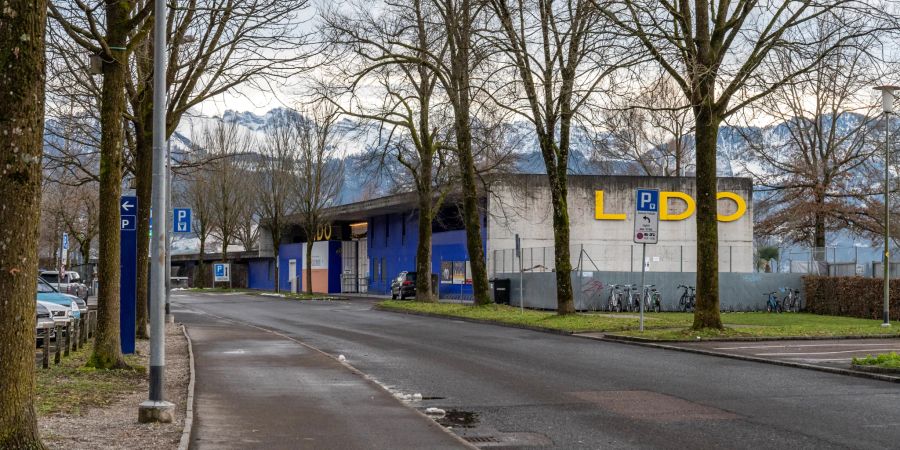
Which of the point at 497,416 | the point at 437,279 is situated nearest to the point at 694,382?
the point at 497,416

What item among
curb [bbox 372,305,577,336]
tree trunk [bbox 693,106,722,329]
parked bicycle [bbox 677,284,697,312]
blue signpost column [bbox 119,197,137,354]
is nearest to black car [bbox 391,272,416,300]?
curb [bbox 372,305,577,336]

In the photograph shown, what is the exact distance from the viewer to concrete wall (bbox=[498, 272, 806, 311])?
3841cm

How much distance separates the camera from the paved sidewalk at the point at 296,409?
30.4 ft

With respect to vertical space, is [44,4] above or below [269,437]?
above

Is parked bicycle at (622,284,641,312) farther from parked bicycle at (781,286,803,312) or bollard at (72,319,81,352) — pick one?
bollard at (72,319,81,352)

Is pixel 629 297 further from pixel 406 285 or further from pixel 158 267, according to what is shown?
pixel 158 267

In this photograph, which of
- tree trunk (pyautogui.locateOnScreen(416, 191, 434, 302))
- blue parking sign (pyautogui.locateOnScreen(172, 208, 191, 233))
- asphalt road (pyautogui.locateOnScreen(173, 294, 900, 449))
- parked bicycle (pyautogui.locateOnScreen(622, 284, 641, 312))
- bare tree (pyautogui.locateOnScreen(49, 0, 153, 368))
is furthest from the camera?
tree trunk (pyautogui.locateOnScreen(416, 191, 434, 302))

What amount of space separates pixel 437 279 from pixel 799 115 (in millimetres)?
23348

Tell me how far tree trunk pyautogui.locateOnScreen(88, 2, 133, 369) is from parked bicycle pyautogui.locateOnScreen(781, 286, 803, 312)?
31700 mm

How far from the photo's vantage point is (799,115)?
5566 cm

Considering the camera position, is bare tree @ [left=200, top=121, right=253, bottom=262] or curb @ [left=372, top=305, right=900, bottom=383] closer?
curb @ [left=372, top=305, right=900, bottom=383]

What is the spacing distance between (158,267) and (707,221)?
1544cm

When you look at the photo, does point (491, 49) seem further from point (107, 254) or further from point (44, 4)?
point (44, 4)

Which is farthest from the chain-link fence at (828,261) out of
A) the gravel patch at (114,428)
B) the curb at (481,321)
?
the gravel patch at (114,428)
